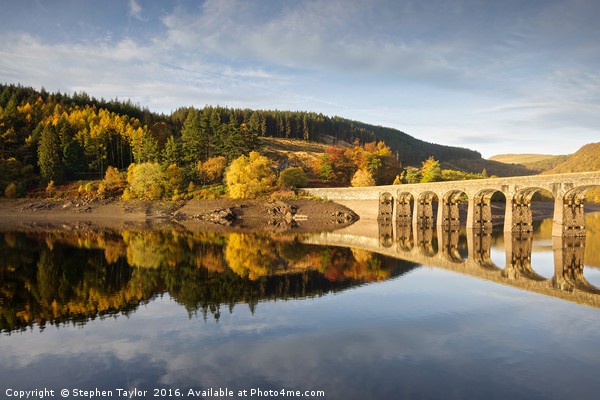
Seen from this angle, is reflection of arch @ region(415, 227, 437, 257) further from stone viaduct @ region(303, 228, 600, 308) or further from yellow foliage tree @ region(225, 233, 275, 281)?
yellow foliage tree @ region(225, 233, 275, 281)

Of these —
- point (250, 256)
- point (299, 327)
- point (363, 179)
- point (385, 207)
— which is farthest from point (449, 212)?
point (299, 327)

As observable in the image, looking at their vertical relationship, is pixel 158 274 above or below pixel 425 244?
above

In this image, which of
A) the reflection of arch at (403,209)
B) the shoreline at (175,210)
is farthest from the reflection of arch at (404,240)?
the shoreline at (175,210)

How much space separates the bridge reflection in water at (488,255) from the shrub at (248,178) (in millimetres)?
33733

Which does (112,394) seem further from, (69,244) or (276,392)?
(69,244)

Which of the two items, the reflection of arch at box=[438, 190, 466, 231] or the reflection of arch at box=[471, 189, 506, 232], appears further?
the reflection of arch at box=[438, 190, 466, 231]

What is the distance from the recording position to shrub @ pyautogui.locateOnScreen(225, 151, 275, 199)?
279 ft

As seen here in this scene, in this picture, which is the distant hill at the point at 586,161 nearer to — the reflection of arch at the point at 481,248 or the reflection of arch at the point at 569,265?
the reflection of arch at the point at 481,248

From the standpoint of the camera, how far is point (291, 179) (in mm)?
93438

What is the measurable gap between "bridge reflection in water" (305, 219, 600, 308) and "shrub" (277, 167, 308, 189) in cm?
3802

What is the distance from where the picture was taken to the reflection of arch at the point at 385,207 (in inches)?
3137

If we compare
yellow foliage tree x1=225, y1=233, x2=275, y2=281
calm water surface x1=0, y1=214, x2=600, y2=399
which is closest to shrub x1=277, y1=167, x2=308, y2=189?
yellow foliage tree x1=225, y1=233, x2=275, y2=281

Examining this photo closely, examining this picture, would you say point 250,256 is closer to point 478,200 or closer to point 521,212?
point 521,212

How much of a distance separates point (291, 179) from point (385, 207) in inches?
914
